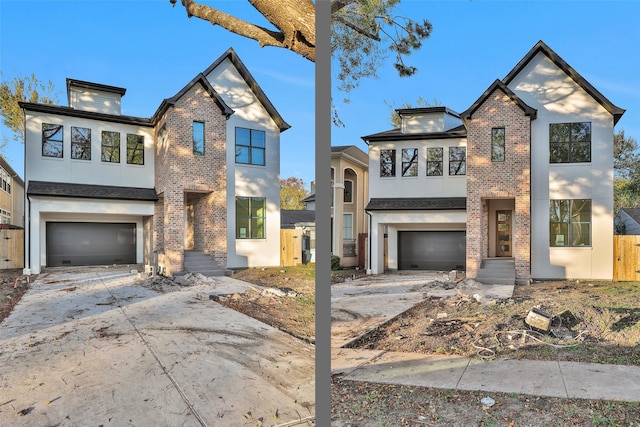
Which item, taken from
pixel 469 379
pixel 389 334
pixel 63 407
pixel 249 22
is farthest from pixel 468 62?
pixel 63 407

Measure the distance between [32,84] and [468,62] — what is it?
4481 millimetres

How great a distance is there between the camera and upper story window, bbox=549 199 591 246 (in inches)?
248

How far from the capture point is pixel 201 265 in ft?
15.2

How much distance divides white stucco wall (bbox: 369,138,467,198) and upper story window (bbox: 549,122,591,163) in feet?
7.33

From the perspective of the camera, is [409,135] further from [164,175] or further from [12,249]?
[12,249]

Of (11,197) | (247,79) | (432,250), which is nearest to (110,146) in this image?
(11,197)

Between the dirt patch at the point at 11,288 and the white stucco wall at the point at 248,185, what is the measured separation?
217cm

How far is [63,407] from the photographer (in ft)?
5.72

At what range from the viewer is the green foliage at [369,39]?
14.0ft

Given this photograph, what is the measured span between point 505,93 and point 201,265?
16.8 ft

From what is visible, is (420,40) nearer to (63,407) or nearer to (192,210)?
(192,210)

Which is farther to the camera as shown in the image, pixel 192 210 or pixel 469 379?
pixel 192 210

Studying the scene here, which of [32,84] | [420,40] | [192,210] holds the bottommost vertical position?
[192,210]

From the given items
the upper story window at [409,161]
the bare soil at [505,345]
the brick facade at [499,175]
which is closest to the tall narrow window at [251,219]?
the upper story window at [409,161]
